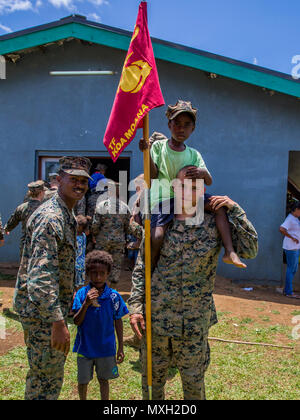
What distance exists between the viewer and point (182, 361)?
99.7 inches

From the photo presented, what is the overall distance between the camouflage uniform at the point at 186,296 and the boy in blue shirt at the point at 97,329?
46cm

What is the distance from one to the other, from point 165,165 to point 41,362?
174 centimetres

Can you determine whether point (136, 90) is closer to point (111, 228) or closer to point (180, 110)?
point (180, 110)

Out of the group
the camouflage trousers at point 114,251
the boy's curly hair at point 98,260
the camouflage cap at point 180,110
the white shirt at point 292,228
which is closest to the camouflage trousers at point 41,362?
the boy's curly hair at point 98,260

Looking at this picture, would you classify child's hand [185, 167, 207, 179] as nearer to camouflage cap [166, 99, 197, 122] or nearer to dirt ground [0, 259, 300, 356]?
camouflage cap [166, 99, 197, 122]

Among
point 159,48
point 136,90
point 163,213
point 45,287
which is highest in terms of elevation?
A: point 159,48

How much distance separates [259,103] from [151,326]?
6.80m

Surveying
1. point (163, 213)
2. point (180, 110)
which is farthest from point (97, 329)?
point (180, 110)

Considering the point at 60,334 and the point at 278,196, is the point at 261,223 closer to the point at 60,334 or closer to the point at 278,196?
the point at 278,196

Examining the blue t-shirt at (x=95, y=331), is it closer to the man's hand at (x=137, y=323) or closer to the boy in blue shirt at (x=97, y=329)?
the boy in blue shirt at (x=97, y=329)

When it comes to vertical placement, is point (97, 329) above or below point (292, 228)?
below

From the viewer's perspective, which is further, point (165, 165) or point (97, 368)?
point (97, 368)

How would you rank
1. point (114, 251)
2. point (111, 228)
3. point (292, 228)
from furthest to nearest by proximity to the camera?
point (292, 228) → point (114, 251) → point (111, 228)

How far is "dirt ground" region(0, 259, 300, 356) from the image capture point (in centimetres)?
601
